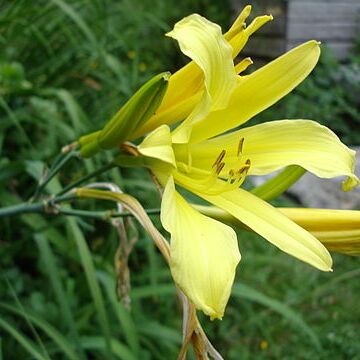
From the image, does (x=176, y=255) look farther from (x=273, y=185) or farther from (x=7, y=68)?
(x=7, y=68)

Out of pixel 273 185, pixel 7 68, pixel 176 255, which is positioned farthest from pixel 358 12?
pixel 176 255

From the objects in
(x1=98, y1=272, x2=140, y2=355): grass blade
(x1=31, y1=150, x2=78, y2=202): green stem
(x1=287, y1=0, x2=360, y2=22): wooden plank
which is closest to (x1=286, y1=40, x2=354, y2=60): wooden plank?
(x1=287, y1=0, x2=360, y2=22): wooden plank

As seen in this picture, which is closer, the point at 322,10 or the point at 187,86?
the point at 187,86

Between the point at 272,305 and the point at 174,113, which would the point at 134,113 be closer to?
the point at 174,113

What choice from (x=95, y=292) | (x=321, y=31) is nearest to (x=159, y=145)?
(x=95, y=292)

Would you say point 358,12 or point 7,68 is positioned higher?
point 7,68

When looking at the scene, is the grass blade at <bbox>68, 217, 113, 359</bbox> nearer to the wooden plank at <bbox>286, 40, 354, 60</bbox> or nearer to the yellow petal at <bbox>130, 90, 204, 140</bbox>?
the yellow petal at <bbox>130, 90, 204, 140</bbox>
